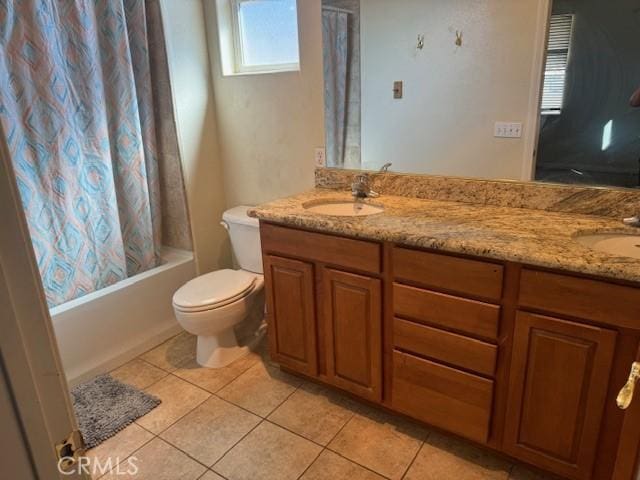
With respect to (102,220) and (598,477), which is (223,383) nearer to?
(102,220)

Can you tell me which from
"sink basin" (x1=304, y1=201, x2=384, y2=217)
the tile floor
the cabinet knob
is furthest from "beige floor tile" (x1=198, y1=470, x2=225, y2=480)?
the cabinet knob

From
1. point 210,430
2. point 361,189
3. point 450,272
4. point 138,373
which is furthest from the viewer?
point 138,373

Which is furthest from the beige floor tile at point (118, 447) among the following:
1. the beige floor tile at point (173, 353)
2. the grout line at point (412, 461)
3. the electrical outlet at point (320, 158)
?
the electrical outlet at point (320, 158)

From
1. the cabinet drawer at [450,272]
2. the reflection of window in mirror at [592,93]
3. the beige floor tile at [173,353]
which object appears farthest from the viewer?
the beige floor tile at [173,353]

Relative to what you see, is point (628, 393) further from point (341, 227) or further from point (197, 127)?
point (197, 127)

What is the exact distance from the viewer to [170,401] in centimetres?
224

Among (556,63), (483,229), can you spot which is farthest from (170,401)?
(556,63)

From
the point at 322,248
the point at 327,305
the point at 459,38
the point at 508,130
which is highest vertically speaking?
the point at 459,38

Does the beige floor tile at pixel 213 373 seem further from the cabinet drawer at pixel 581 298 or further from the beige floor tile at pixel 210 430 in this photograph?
the cabinet drawer at pixel 581 298

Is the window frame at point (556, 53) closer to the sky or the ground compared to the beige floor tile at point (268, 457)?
closer to the sky

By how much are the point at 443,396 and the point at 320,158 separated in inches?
53.8

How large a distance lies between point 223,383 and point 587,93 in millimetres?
2058

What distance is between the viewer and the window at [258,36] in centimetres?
260

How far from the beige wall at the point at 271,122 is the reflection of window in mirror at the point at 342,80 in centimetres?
5
